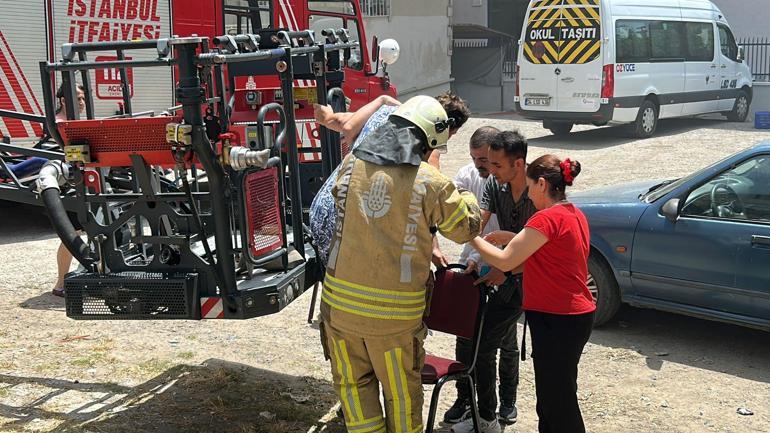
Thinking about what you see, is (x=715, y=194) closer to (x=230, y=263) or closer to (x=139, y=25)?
(x=230, y=263)

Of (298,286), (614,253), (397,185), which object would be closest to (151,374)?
(298,286)

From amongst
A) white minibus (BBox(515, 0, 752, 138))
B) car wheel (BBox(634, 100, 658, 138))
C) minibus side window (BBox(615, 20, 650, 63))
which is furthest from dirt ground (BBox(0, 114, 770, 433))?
car wheel (BBox(634, 100, 658, 138))

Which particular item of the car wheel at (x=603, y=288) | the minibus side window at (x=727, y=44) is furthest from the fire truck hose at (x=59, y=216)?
the minibus side window at (x=727, y=44)

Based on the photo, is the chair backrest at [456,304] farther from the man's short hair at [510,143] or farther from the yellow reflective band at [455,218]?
the yellow reflective band at [455,218]

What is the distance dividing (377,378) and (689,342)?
3287 millimetres

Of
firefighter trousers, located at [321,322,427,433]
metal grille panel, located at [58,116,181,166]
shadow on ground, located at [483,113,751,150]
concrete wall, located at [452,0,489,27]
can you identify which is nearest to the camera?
firefighter trousers, located at [321,322,427,433]

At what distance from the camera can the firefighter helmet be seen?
3471 millimetres

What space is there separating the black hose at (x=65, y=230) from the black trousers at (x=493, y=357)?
1.98 meters

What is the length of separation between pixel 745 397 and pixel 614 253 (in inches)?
53.4

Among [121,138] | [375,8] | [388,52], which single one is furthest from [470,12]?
[121,138]

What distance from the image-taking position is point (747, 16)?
69.8ft

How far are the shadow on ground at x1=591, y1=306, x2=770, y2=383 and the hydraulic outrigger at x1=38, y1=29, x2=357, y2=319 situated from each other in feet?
8.88

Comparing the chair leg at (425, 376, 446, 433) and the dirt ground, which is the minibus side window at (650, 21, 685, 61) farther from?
the chair leg at (425, 376, 446, 433)

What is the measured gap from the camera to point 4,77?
9.73 meters
